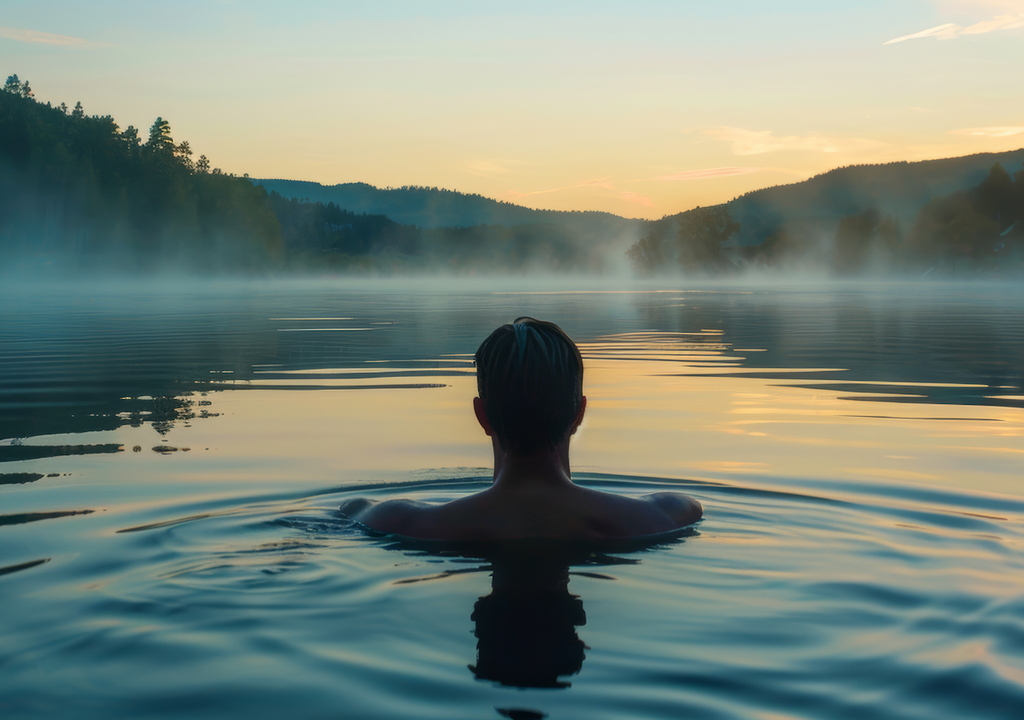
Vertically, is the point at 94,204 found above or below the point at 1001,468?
above

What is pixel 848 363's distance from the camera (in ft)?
50.5

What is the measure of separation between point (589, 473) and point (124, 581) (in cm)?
361

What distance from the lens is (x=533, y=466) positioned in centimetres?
411

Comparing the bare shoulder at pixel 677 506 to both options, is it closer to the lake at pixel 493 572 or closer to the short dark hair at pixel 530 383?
the lake at pixel 493 572

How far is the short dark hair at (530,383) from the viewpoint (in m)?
3.95

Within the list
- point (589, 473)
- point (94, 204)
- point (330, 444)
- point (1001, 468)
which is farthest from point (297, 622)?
point (94, 204)

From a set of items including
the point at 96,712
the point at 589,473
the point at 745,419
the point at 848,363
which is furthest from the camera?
the point at 848,363

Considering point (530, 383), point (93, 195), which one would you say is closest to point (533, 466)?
point (530, 383)

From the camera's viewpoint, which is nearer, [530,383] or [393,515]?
[530,383]

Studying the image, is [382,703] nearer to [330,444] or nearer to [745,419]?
[330,444]

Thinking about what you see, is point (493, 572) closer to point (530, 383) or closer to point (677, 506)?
point (530, 383)

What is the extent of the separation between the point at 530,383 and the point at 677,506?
4.98ft

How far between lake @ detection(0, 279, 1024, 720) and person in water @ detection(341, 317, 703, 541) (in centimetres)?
12

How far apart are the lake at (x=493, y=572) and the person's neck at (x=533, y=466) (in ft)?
1.26
